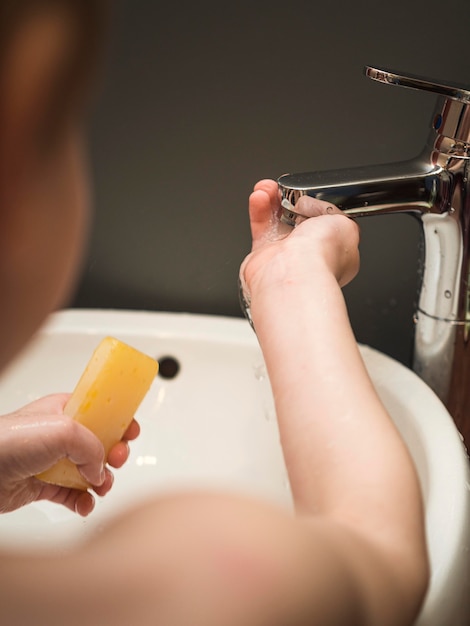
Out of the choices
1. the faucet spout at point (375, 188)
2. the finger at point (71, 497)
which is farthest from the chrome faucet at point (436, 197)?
the finger at point (71, 497)

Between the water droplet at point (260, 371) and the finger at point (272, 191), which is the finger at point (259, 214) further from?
the water droplet at point (260, 371)

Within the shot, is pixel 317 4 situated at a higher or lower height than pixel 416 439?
higher

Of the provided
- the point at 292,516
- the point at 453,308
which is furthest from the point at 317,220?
the point at 292,516

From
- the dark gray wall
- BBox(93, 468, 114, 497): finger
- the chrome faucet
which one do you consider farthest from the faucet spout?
BBox(93, 468, 114, 497): finger

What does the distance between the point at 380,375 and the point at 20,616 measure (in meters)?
0.36

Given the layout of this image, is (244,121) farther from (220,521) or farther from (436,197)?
(220,521)

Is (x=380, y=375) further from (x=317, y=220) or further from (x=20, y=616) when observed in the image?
(x=20, y=616)

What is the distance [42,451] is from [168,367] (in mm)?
183

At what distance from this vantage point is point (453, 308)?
0.51 metres

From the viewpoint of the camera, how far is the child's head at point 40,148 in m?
0.21

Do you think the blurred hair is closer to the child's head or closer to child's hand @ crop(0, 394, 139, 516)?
the child's head

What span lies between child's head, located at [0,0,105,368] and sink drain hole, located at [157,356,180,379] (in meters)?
0.37

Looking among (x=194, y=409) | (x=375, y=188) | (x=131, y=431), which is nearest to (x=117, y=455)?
(x=131, y=431)

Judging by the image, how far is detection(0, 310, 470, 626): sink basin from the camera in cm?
50
